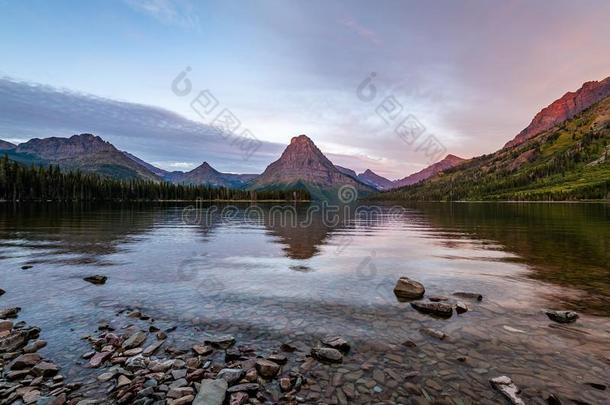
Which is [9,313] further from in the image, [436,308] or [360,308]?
[436,308]

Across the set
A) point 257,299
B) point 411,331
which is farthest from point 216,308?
point 411,331

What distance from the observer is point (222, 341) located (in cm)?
1417

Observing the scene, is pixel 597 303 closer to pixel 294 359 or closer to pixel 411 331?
pixel 411 331

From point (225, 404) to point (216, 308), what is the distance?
30.6 feet

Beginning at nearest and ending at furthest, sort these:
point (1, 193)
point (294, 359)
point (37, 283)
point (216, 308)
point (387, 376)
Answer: point (387, 376)
point (294, 359)
point (216, 308)
point (37, 283)
point (1, 193)

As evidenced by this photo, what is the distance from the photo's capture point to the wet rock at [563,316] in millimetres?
16734

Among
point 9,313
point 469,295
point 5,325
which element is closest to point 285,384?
point 5,325

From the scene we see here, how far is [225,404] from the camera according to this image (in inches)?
389

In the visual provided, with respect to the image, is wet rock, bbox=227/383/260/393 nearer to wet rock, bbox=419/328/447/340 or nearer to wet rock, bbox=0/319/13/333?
wet rock, bbox=419/328/447/340

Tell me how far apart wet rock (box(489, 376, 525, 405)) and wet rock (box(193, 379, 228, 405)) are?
8737 millimetres

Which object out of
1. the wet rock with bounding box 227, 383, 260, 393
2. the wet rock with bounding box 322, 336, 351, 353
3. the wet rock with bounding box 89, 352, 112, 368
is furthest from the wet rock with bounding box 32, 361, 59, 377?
the wet rock with bounding box 322, 336, 351, 353

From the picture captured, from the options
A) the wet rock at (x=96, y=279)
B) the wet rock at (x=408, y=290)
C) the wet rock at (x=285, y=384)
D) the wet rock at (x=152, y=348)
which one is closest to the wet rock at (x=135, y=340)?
the wet rock at (x=152, y=348)

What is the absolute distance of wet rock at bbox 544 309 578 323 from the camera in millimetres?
16734

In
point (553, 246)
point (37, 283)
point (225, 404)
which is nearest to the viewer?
point (225, 404)
